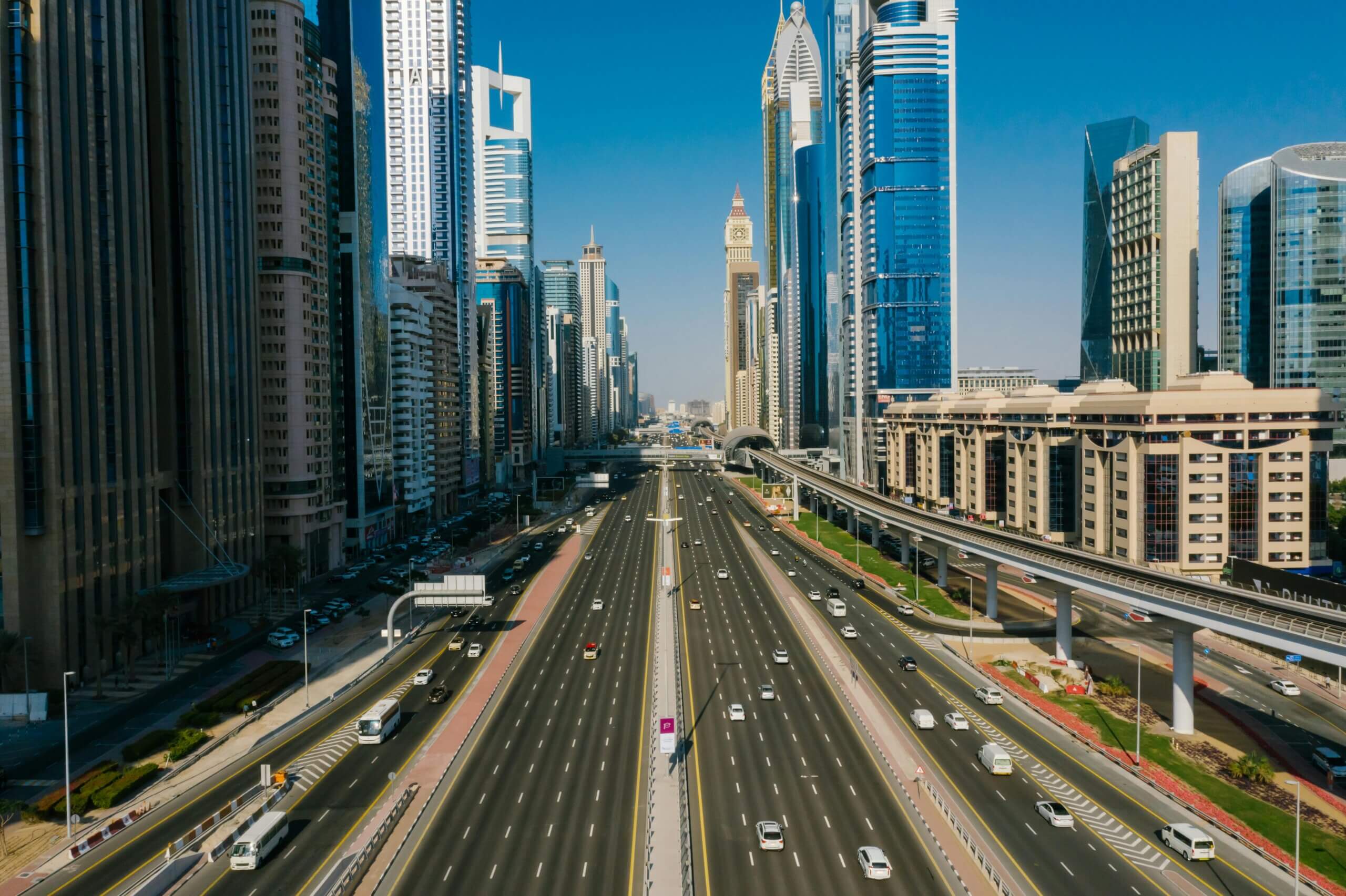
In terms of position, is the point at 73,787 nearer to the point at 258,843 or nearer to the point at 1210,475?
the point at 258,843

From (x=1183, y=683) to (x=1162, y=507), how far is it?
1150 inches

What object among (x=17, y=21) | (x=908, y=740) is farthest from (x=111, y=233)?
(x=908, y=740)

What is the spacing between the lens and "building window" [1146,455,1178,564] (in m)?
80.7

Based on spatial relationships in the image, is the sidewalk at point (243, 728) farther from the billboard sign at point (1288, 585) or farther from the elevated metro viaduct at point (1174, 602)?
the billboard sign at point (1288, 585)

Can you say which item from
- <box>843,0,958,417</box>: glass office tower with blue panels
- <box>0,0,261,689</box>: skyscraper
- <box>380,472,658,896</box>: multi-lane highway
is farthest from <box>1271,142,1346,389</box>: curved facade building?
<box>0,0,261,689</box>: skyscraper

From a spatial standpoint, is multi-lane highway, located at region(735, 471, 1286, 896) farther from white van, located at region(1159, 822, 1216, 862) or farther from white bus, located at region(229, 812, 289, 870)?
white bus, located at region(229, 812, 289, 870)

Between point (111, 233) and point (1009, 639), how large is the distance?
8851cm

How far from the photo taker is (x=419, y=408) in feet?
504

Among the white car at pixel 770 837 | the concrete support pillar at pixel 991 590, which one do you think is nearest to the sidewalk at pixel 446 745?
the white car at pixel 770 837

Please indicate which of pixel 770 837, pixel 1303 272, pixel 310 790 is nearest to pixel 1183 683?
pixel 770 837

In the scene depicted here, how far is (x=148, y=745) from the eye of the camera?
5375 cm

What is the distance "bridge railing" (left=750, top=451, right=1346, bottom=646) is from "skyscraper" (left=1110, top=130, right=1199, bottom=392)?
3044 inches

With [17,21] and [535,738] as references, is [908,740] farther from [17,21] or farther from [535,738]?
[17,21]

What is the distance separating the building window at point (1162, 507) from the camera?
3177 inches
